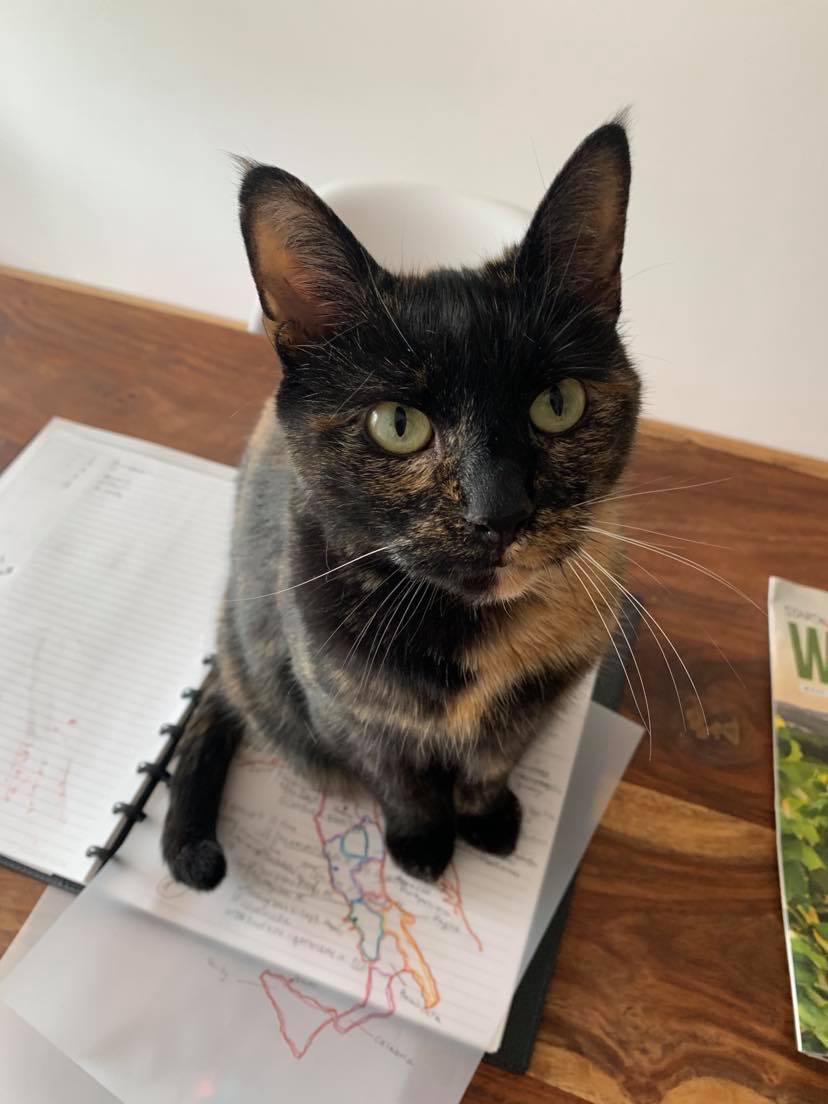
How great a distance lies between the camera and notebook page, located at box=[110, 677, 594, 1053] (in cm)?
59

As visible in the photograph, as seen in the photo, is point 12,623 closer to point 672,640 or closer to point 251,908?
point 251,908

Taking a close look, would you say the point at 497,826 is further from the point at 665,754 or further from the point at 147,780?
the point at 147,780

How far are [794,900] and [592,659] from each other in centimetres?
26

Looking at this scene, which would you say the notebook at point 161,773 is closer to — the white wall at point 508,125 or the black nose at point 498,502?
the black nose at point 498,502

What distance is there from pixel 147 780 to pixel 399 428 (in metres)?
0.43

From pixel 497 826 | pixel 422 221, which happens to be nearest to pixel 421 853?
pixel 497 826

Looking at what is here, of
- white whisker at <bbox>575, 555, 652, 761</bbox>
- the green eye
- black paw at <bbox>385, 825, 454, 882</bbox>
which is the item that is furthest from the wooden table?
the green eye

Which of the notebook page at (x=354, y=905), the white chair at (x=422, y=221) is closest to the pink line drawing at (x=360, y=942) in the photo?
the notebook page at (x=354, y=905)

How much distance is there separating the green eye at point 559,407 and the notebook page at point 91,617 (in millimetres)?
476

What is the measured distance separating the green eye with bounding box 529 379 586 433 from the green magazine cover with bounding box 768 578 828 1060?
42 centimetres

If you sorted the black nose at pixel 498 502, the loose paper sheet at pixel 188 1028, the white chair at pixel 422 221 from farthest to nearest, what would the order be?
1. the white chair at pixel 422 221
2. the loose paper sheet at pixel 188 1028
3. the black nose at pixel 498 502

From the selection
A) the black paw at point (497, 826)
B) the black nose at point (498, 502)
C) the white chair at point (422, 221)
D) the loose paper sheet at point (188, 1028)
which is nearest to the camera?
the black nose at point (498, 502)

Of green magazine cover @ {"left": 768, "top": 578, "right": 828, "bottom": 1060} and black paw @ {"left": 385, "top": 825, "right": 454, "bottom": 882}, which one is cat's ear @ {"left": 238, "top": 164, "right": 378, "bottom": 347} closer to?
black paw @ {"left": 385, "top": 825, "right": 454, "bottom": 882}

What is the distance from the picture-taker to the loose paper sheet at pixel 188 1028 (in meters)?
0.55
